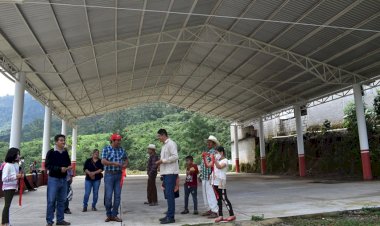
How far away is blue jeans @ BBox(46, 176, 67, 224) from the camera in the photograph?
5.93 meters

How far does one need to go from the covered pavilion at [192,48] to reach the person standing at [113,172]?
186 inches

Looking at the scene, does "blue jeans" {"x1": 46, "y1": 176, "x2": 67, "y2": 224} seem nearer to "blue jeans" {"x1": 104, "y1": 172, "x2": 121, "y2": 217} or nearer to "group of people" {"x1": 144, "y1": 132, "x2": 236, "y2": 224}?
"blue jeans" {"x1": 104, "y1": 172, "x2": 121, "y2": 217}

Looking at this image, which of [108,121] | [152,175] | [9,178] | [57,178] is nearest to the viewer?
[9,178]

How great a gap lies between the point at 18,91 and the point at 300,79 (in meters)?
14.8

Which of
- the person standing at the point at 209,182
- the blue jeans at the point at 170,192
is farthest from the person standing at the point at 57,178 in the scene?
the person standing at the point at 209,182

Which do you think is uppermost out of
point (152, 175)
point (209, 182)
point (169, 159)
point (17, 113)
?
point (17, 113)

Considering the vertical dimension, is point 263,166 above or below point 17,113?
below

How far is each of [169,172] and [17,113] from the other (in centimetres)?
1058

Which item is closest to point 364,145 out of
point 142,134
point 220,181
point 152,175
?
point 152,175

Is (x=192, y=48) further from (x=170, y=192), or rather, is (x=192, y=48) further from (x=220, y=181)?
(x=170, y=192)

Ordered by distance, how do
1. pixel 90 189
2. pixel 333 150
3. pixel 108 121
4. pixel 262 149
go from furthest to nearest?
pixel 108 121
pixel 262 149
pixel 333 150
pixel 90 189

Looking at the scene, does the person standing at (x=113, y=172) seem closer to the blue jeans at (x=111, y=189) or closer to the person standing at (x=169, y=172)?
the blue jeans at (x=111, y=189)

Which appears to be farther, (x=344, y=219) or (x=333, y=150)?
(x=333, y=150)

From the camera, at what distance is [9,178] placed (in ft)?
19.0
